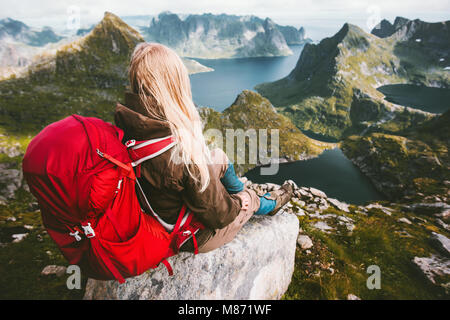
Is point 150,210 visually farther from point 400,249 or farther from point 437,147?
point 437,147

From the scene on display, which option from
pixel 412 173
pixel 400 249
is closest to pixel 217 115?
pixel 412 173

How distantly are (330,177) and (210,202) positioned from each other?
352 ft

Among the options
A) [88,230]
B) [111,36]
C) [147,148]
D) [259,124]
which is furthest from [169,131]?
[111,36]

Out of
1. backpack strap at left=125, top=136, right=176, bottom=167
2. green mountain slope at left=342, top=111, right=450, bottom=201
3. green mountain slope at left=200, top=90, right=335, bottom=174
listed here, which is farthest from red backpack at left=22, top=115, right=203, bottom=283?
green mountain slope at left=200, top=90, right=335, bottom=174

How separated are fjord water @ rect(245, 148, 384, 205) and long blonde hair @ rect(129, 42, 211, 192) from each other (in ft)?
289

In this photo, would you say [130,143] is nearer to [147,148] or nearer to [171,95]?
[147,148]

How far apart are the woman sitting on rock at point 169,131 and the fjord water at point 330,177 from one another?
87.9 metres

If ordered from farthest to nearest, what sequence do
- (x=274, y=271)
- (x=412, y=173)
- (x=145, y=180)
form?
(x=412, y=173)
(x=274, y=271)
(x=145, y=180)

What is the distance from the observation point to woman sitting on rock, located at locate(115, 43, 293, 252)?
2.96 m

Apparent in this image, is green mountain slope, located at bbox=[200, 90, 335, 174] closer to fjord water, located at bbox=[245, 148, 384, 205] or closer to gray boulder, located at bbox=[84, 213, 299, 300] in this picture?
fjord water, located at bbox=[245, 148, 384, 205]

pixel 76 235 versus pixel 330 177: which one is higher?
pixel 76 235

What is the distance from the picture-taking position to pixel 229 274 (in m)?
4.74

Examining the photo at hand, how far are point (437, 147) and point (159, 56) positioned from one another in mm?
135611

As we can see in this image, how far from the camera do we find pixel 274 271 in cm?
565
